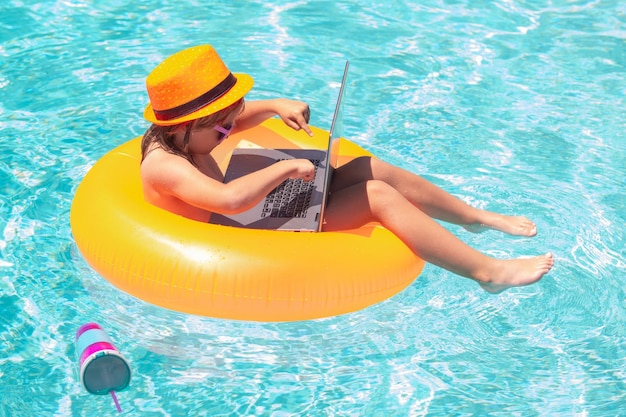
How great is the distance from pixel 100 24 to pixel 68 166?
79.3 inches

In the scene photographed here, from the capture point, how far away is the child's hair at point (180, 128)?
3.56m

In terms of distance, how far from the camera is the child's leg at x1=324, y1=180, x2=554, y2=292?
12.1 ft

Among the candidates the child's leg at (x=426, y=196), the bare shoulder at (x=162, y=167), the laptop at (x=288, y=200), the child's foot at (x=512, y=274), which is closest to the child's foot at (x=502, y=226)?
the child's leg at (x=426, y=196)

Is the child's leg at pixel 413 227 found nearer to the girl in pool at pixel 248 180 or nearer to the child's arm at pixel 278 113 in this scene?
the girl in pool at pixel 248 180

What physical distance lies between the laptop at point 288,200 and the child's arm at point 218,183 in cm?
18

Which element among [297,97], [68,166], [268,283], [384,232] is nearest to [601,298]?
[384,232]

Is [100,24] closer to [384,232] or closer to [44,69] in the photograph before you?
[44,69]

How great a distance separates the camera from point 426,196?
4031mm

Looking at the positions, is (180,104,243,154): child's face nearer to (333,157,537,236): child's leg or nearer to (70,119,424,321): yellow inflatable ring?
(70,119,424,321): yellow inflatable ring

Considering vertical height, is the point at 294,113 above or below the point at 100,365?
above

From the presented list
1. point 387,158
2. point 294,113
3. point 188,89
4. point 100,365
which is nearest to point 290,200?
point 294,113

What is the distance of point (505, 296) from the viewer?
392 centimetres

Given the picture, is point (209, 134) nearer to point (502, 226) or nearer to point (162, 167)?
point (162, 167)

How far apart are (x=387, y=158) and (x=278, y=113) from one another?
1.20 m
